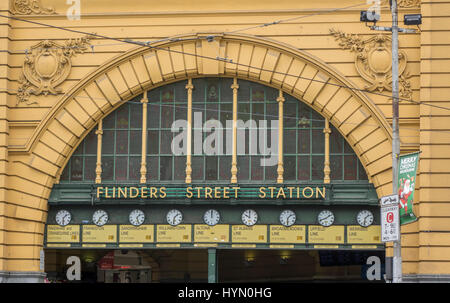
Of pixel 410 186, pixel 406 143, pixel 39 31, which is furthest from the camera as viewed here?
pixel 39 31

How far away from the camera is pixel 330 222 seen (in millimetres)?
33781

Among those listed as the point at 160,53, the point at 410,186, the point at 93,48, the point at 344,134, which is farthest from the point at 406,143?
the point at 93,48

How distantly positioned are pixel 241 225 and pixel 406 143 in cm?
715

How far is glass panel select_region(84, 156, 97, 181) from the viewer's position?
3512cm

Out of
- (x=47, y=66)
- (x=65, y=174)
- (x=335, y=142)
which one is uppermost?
(x=47, y=66)

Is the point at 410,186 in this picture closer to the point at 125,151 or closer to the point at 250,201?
the point at 250,201

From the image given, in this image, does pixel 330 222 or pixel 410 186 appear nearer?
pixel 410 186

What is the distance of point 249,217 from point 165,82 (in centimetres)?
642

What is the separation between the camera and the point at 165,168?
34719 millimetres

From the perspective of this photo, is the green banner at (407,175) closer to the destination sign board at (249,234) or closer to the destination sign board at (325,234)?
the destination sign board at (325,234)

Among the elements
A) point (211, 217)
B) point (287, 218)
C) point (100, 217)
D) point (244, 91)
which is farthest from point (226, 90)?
point (100, 217)

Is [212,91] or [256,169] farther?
[212,91]

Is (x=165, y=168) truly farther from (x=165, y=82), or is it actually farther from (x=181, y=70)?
(x=181, y=70)

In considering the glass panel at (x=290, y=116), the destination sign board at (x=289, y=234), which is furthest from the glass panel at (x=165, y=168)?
the glass panel at (x=290, y=116)
